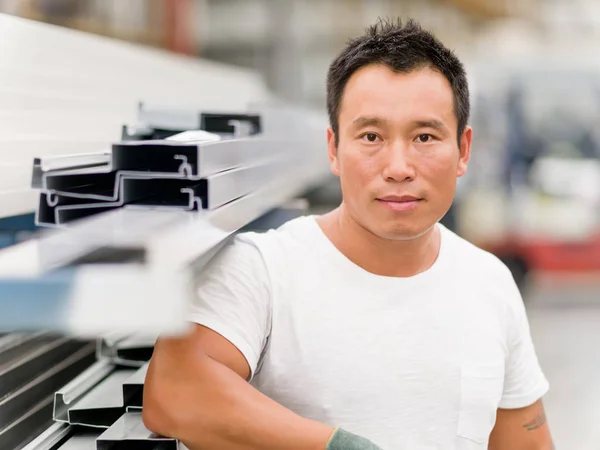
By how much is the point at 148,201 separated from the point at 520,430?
849 mm

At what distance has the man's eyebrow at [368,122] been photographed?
4.14ft

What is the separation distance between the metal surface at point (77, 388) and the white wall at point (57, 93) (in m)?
0.31

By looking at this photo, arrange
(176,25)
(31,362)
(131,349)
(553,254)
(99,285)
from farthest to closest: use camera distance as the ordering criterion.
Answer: (176,25), (553,254), (131,349), (31,362), (99,285)

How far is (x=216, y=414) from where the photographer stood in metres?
1.11

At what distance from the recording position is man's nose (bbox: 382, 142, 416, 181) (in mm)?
1244

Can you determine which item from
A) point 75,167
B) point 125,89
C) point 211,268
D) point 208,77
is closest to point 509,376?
point 211,268

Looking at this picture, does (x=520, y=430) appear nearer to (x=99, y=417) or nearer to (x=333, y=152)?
(x=333, y=152)

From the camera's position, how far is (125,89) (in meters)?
2.04

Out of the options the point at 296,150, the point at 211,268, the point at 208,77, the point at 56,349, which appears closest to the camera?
the point at 211,268

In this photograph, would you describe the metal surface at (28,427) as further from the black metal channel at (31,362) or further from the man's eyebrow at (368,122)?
the man's eyebrow at (368,122)

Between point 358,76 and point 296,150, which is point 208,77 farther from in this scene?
point 358,76

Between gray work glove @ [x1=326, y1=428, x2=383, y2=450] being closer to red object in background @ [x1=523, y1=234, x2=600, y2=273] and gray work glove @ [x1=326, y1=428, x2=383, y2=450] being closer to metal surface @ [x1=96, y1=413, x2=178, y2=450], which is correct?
metal surface @ [x1=96, y1=413, x2=178, y2=450]

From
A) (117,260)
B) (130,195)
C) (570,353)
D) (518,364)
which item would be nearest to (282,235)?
(130,195)

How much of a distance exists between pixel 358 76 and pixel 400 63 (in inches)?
2.9
